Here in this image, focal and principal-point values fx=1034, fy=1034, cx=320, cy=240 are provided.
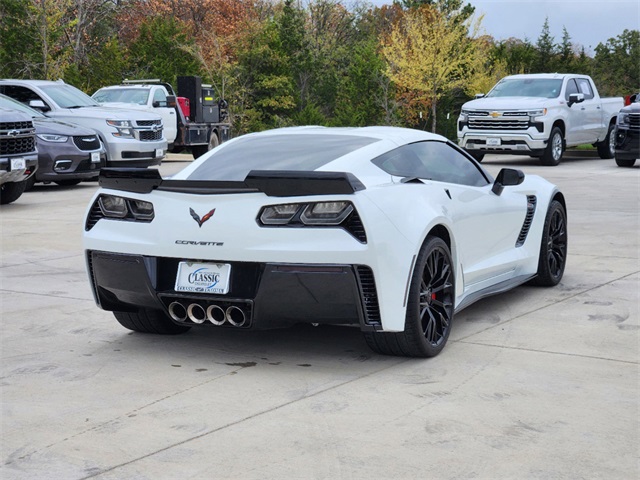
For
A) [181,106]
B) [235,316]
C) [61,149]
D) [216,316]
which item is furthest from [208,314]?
[181,106]

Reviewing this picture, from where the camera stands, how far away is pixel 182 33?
4416 centimetres

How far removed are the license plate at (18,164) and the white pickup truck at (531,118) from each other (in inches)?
437

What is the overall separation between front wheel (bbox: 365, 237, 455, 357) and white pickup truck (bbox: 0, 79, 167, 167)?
14.2 meters

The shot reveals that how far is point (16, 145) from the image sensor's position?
46.8ft

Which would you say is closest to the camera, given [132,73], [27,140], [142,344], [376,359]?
[376,359]

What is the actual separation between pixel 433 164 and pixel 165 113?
18138 mm

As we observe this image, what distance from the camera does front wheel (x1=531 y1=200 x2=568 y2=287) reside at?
785cm

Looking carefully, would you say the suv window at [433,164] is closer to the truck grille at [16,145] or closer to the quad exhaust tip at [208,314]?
the quad exhaust tip at [208,314]

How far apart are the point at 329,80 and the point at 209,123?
23.1 meters

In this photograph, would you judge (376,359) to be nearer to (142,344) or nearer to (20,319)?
(142,344)

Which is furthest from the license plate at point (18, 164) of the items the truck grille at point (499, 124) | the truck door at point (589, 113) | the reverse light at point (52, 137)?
the truck door at point (589, 113)

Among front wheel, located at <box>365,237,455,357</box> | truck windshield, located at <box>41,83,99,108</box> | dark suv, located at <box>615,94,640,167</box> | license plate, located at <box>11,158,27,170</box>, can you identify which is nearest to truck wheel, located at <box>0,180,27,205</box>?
license plate, located at <box>11,158,27,170</box>

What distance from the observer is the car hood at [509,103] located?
2227 centimetres

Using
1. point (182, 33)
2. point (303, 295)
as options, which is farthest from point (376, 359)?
point (182, 33)
